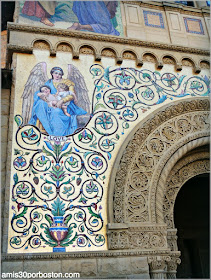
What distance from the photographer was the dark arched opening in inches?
352

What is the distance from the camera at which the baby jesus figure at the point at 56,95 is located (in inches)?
234

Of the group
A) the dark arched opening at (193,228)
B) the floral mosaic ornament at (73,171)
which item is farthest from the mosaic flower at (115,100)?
the dark arched opening at (193,228)

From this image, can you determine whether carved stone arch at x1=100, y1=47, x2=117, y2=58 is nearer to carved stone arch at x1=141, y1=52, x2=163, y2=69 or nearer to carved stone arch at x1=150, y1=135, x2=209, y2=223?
carved stone arch at x1=141, y1=52, x2=163, y2=69

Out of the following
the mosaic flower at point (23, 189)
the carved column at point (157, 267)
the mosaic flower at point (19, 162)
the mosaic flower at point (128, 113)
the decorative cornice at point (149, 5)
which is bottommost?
the carved column at point (157, 267)

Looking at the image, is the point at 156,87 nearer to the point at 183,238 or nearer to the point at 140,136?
the point at 140,136

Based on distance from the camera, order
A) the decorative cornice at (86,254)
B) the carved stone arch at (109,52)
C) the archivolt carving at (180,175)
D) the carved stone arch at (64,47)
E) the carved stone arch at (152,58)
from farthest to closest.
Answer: the carved stone arch at (152,58), the carved stone arch at (109,52), the carved stone arch at (64,47), the archivolt carving at (180,175), the decorative cornice at (86,254)

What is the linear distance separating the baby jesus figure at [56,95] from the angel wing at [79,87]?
0.12 m

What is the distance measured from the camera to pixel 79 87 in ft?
20.5

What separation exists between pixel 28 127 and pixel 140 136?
6.97ft

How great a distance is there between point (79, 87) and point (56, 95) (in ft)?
1.72

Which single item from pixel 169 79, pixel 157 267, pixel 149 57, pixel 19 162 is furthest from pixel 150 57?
pixel 157 267

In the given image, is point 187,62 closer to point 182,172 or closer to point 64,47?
point 182,172

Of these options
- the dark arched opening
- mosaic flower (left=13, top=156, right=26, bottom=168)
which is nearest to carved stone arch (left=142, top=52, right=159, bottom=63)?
mosaic flower (left=13, top=156, right=26, bottom=168)

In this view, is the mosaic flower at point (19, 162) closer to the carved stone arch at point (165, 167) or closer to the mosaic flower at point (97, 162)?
the mosaic flower at point (97, 162)
